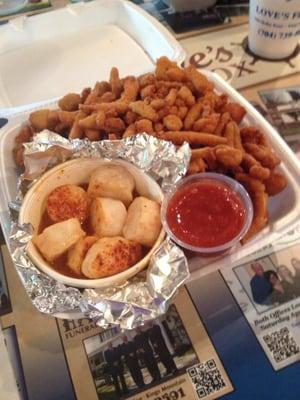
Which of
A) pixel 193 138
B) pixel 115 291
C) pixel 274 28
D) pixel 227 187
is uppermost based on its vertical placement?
pixel 274 28

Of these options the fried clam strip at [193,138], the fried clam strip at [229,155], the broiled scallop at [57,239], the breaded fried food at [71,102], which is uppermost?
the breaded fried food at [71,102]

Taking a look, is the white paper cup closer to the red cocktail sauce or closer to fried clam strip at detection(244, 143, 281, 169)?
fried clam strip at detection(244, 143, 281, 169)

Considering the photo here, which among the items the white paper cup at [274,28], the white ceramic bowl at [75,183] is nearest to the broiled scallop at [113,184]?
the white ceramic bowl at [75,183]

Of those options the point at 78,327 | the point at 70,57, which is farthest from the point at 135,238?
the point at 70,57

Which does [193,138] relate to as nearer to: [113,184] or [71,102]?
[113,184]

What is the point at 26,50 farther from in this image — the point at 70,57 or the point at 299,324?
the point at 299,324

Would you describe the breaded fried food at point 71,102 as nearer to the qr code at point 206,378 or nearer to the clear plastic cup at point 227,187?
the clear plastic cup at point 227,187

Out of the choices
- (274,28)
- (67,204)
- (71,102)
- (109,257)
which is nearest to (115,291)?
(109,257)
